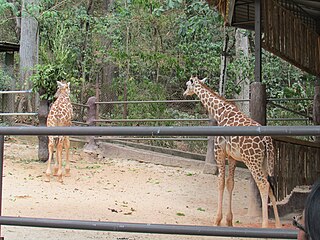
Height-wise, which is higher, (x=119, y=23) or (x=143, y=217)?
(x=119, y=23)

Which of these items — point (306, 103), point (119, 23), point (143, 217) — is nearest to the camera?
point (143, 217)

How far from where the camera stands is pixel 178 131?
8.02 ft

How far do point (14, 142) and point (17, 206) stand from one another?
19.9 feet

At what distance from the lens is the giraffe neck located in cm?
696

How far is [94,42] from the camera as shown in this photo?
17.1m

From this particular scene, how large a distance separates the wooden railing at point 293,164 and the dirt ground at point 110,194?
1.86 feet

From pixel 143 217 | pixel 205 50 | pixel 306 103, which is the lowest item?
pixel 143 217

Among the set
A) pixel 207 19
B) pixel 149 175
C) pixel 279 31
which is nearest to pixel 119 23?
pixel 207 19

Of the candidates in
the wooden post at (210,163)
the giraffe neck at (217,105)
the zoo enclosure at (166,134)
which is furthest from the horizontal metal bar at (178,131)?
the wooden post at (210,163)

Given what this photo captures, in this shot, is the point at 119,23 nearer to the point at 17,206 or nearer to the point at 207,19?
the point at 207,19

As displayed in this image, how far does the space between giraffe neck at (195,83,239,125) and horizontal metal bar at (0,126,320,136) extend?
4.45 m

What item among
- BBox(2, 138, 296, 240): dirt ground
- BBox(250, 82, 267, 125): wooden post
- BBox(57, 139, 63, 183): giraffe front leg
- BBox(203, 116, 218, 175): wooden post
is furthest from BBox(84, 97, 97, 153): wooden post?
BBox(250, 82, 267, 125): wooden post

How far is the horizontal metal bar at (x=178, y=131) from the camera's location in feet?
7.50

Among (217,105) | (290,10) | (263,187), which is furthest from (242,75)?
(263,187)
